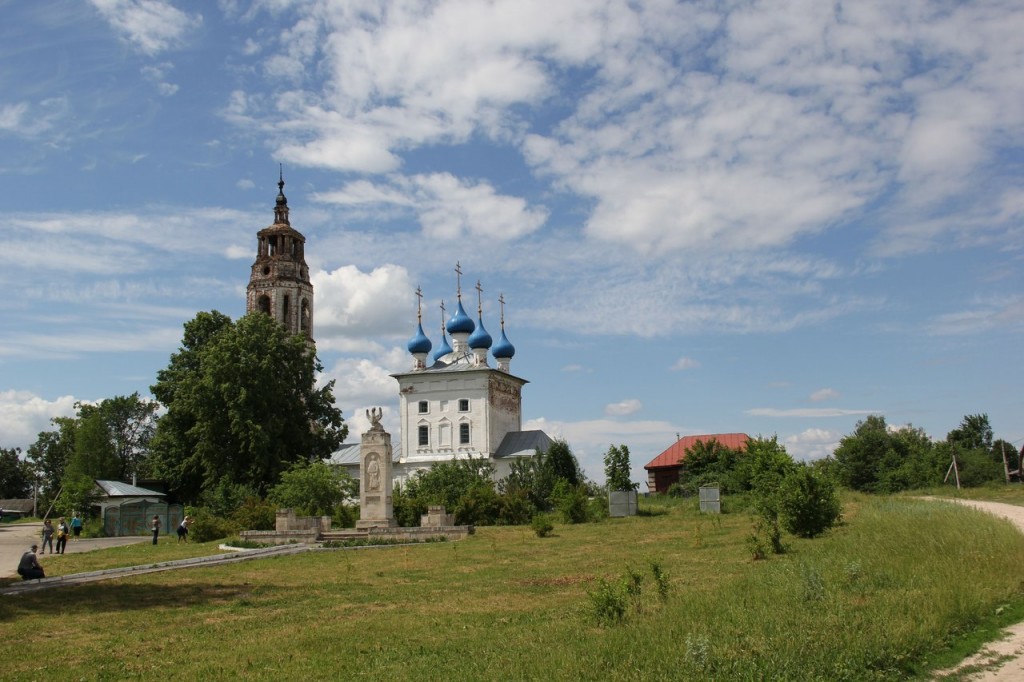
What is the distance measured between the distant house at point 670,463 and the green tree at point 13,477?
61301 mm

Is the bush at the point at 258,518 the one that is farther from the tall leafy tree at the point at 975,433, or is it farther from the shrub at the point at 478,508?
the tall leafy tree at the point at 975,433

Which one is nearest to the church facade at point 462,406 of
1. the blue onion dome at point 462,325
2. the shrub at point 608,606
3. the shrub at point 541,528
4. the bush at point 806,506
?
the blue onion dome at point 462,325

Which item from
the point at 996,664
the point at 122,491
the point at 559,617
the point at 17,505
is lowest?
the point at 996,664

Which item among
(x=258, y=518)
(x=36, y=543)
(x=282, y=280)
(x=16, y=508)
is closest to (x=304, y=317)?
(x=282, y=280)

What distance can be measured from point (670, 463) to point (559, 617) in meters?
45.1

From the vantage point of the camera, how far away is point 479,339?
5494 cm

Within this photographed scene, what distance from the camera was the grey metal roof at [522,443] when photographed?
51469 mm

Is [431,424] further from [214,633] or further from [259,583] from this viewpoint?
[214,633]

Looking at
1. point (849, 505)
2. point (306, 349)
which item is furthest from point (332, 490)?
point (849, 505)

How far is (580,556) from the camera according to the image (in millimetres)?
21188

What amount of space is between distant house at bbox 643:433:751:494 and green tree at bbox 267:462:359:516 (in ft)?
84.8

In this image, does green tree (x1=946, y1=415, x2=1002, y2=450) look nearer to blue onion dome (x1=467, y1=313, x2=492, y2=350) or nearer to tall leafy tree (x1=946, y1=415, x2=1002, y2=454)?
tall leafy tree (x1=946, y1=415, x2=1002, y2=454)

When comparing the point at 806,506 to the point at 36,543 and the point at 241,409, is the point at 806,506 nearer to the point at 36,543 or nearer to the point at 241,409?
the point at 36,543

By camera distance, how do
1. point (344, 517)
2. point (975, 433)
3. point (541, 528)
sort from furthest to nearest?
point (975, 433)
point (344, 517)
point (541, 528)
